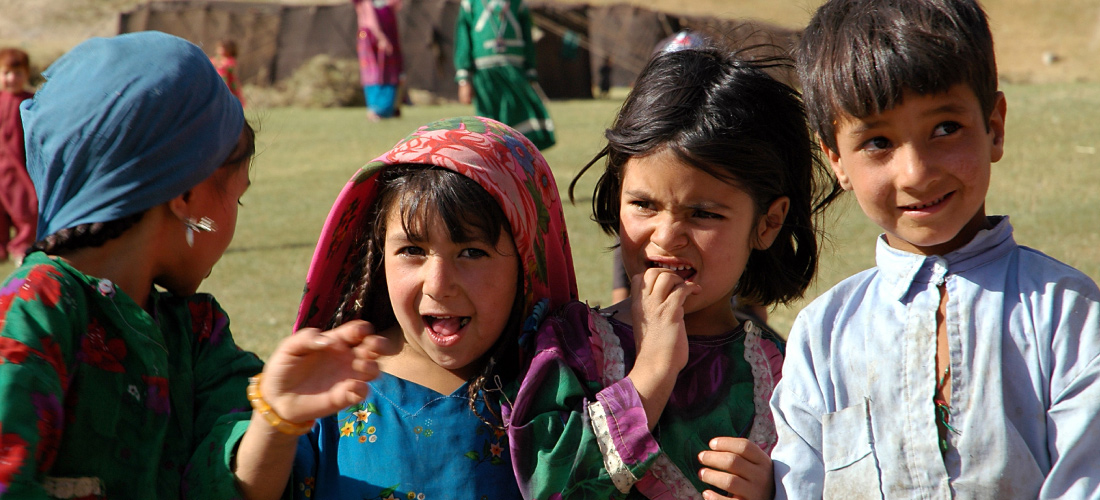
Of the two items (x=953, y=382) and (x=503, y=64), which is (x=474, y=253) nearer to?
(x=953, y=382)

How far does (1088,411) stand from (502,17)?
669 centimetres

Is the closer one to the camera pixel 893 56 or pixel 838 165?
pixel 893 56

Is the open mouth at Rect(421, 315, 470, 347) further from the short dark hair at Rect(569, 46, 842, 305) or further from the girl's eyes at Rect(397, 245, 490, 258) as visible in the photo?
the short dark hair at Rect(569, 46, 842, 305)

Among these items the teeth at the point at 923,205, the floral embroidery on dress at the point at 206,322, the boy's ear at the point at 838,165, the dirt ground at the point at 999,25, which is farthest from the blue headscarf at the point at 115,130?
the dirt ground at the point at 999,25

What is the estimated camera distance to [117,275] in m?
1.73

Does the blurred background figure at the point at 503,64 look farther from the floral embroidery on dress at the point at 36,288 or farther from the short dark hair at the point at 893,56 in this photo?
the floral embroidery on dress at the point at 36,288

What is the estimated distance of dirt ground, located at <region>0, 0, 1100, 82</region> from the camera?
2617cm

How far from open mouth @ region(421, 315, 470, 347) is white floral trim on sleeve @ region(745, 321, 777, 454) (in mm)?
588

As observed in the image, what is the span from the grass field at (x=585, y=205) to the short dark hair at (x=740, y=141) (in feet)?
1.16

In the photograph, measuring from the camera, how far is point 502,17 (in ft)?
25.2

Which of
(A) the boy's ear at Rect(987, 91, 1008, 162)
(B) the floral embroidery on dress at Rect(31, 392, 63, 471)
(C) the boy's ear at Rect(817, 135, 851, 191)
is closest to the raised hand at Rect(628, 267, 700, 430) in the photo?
(C) the boy's ear at Rect(817, 135, 851, 191)

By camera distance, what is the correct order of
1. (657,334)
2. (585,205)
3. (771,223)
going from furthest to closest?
(585,205) < (771,223) < (657,334)

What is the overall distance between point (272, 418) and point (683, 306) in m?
0.83

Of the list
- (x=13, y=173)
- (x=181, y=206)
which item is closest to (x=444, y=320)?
(x=181, y=206)
